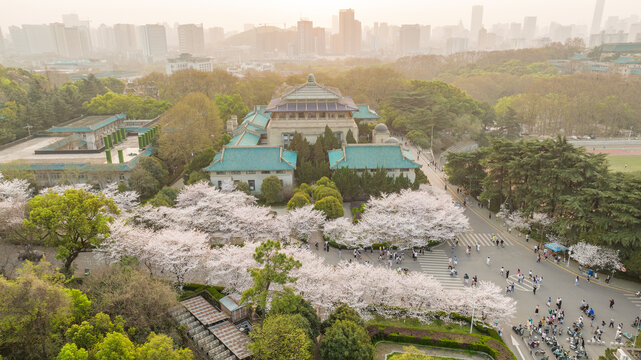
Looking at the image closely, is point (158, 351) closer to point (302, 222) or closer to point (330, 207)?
point (302, 222)

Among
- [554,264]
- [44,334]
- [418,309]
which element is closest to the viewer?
[44,334]

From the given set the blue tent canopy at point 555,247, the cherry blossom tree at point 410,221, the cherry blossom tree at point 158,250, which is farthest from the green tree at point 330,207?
the blue tent canopy at point 555,247

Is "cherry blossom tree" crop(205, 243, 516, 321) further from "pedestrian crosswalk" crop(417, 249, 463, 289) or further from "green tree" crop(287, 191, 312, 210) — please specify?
"green tree" crop(287, 191, 312, 210)

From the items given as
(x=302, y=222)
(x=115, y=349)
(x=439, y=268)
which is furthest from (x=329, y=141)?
(x=115, y=349)

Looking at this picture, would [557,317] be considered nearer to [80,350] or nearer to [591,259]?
[591,259]

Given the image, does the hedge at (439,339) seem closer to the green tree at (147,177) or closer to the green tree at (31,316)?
the green tree at (31,316)

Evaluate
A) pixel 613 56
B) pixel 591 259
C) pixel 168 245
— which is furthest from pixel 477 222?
pixel 613 56

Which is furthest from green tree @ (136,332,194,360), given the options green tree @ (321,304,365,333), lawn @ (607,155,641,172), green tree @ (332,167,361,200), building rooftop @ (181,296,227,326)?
lawn @ (607,155,641,172)
